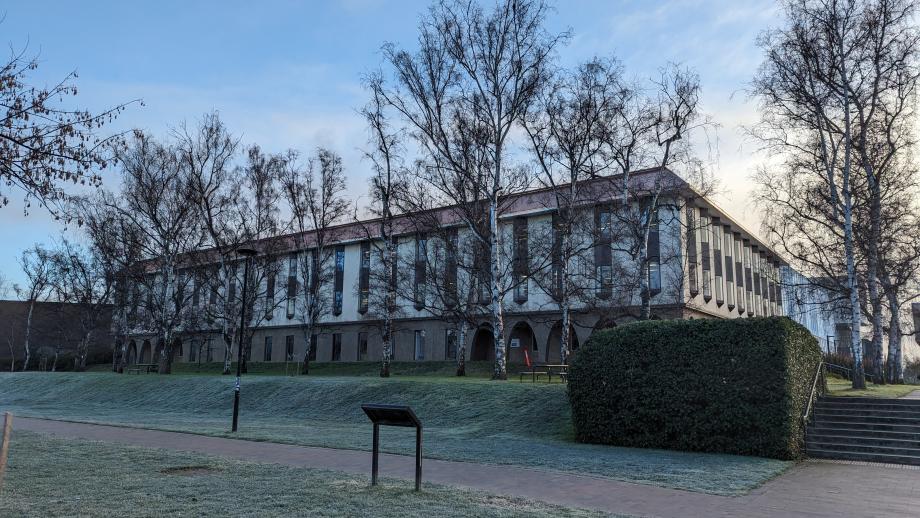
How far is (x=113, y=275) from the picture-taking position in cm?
4638

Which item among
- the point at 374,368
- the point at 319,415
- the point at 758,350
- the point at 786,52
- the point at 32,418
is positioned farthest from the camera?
the point at 374,368

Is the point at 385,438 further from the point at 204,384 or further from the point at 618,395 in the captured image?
the point at 204,384

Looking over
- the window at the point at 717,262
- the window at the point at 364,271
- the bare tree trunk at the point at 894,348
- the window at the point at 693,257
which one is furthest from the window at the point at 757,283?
the window at the point at 364,271

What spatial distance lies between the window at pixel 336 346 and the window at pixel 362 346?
2312mm

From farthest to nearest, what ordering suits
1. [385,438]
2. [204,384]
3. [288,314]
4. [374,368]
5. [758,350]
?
1. [288,314]
2. [374,368]
3. [204,384]
4. [385,438]
5. [758,350]

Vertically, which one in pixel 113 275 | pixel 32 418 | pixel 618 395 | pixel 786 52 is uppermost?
pixel 786 52

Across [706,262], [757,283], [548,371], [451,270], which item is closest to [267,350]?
[451,270]

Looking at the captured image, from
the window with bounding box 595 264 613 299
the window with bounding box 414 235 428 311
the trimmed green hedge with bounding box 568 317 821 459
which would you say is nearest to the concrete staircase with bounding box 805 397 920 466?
the trimmed green hedge with bounding box 568 317 821 459

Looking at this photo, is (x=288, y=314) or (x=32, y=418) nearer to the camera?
(x=32, y=418)

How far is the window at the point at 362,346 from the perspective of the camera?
5156 centimetres

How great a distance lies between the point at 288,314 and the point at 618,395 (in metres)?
44.5

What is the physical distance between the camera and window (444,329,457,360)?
152 ft

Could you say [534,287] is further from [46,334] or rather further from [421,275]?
[46,334]

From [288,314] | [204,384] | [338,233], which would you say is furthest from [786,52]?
[288,314]
